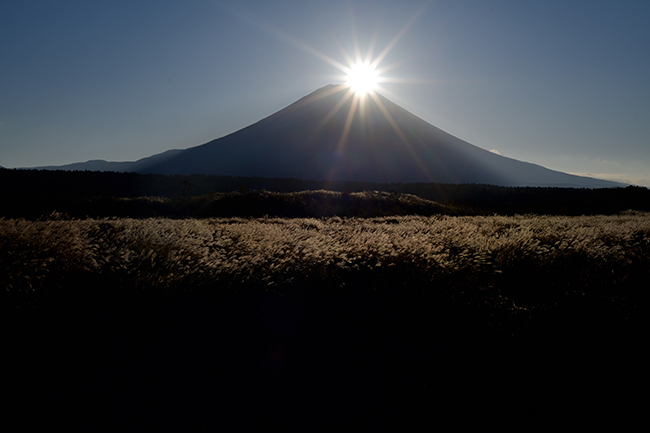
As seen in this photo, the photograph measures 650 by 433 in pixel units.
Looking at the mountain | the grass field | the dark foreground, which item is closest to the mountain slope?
the mountain

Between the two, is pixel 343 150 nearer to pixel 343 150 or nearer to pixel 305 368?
pixel 343 150

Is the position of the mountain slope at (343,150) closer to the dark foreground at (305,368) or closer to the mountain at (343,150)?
the mountain at (343,150)

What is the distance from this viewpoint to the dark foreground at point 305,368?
247 cm

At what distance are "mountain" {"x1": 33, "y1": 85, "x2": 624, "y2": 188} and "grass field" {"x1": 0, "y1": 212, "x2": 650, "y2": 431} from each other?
10522 cm

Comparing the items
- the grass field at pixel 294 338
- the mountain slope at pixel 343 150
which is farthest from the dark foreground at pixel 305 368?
the mountain slope at pixel 343 150

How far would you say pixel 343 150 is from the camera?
13488 cm

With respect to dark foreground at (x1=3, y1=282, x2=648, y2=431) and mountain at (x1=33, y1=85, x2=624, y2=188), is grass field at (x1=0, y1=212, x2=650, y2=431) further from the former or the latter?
mountain at (x1=33, y1=85, x2=624, y2=188)

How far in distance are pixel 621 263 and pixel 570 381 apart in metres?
4.25

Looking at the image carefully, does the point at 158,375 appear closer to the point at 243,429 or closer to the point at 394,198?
the point at 243,429

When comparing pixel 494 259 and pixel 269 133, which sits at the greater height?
pixel 269 133

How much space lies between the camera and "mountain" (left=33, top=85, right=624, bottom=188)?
401 ft

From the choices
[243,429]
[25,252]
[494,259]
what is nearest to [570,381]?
[494,259]

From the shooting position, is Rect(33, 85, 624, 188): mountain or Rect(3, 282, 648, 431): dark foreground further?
Rect(33, 85, 624, 188): mountain

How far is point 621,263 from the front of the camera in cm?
605
